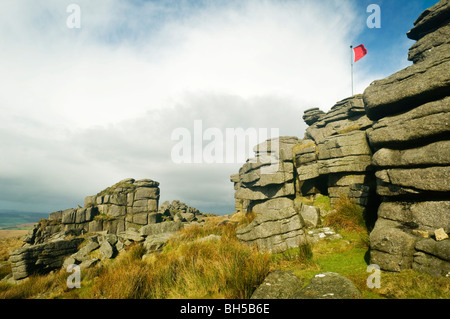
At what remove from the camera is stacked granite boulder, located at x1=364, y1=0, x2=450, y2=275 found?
5.75 metres

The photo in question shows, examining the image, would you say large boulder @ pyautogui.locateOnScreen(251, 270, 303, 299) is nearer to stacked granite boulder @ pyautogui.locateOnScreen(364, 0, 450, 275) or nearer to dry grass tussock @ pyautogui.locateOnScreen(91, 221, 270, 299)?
dry grass tussock @ pyautogui.locateOnScreen(91, 221, 270, 299)

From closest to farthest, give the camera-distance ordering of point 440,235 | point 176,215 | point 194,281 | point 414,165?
point 440,235
point 194,281
point 414,165
point 176,215

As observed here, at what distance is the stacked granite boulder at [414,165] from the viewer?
5.75 m

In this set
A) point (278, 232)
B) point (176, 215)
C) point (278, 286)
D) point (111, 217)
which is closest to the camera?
point (278, 286)

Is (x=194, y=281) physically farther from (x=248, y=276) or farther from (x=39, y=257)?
(x=39, y=257)

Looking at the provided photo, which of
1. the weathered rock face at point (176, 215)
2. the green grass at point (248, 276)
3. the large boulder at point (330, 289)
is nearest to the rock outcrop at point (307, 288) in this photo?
the large boulder at point (330, 289)

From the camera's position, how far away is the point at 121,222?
Answer: 88.4 feet

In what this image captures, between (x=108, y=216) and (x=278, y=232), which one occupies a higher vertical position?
(x=278, y=232)

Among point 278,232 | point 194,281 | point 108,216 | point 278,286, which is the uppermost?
point 278,232

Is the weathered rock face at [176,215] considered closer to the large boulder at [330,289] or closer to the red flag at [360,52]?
the large boulder at [330,289]

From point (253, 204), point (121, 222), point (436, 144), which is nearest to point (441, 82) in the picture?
point (436, 144)

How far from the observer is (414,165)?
7.29 metres

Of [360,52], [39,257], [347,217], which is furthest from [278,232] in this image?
[360,52]

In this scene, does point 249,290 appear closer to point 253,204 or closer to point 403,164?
point 403,164
